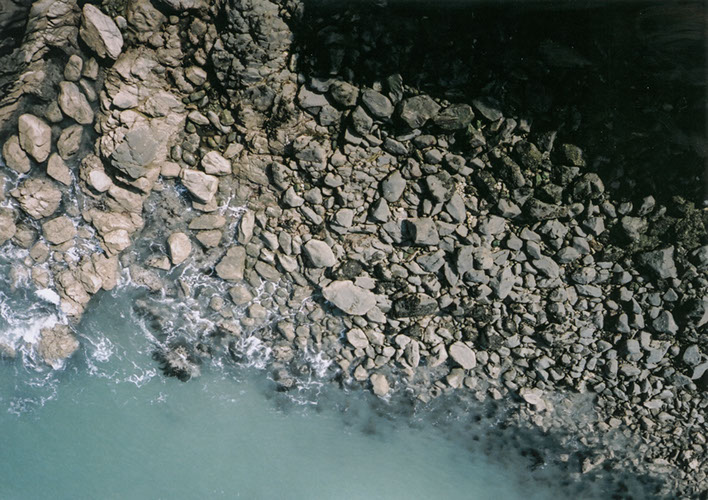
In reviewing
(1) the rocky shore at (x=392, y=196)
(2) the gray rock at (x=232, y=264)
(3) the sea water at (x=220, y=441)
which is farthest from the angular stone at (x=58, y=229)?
(2) the gray rock at (x=232, y=264)

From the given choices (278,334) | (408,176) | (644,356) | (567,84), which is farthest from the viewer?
(278,334)

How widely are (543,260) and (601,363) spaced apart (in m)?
1.01

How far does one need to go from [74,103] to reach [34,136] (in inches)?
16.4

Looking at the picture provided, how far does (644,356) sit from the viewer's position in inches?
135

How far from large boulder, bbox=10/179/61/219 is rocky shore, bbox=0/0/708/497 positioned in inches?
A: 0.6

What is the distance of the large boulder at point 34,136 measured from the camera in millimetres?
3414

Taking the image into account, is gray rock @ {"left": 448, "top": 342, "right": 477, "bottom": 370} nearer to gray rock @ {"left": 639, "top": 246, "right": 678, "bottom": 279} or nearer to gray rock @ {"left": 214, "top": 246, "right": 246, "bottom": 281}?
gray rock @ {"left": 639, "top": 246, "right": 678, "bottom": 279}

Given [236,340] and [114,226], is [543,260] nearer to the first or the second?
[236,340]

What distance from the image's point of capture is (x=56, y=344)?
393cm

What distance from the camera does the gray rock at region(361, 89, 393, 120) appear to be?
9.85 feet

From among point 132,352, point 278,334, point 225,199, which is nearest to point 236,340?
point 278,334

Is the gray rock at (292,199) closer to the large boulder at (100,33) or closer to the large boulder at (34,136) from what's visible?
the large boulder at (100,33)

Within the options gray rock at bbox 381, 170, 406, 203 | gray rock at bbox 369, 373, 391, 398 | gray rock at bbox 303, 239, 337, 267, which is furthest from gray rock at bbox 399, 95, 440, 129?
gray rock at bbox 369, 373, 391, 398

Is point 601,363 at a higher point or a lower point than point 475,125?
lower
